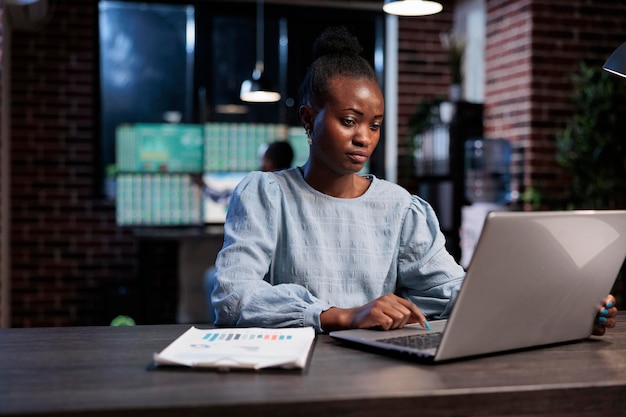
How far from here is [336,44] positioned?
5.62 feet

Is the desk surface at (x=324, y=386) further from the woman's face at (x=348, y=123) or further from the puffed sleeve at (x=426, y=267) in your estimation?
the woman's face at (x=348, y=123)

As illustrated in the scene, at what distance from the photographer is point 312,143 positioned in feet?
5.48

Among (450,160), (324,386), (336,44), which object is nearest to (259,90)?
(450,160)

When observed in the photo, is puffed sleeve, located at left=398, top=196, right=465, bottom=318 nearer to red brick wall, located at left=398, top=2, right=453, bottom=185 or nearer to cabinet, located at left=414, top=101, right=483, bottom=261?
cabinet, located at left=414, top=101, right=483, bottom=261

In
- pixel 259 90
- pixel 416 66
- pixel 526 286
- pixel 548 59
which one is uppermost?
pixel 416 66

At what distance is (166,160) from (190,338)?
460 cm

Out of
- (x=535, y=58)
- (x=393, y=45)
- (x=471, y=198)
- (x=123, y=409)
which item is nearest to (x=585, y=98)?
(x=535, y=58)

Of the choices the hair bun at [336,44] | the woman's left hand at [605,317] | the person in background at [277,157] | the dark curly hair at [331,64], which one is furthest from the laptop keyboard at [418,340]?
the person in background at [277,157]

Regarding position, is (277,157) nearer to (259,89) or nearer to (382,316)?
(259,89)

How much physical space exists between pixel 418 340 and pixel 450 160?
3.97 metres

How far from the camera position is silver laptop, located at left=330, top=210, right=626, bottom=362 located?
3.50ft

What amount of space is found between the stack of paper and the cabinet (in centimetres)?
384

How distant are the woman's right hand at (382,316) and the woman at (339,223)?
0.64ft

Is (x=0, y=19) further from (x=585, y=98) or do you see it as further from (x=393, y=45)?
(x=585, y=98)
